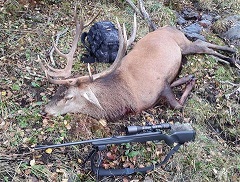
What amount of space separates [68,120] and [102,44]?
5.19 feet

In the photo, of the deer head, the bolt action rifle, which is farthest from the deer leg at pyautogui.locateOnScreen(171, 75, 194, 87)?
the bolt action rifle

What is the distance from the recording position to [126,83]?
16.6ft

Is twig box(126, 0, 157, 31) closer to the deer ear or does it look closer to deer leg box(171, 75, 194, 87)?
deer leg box(171, 75, 194, 87)

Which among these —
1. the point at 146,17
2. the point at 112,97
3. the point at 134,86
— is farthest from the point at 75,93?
the point at 146,17

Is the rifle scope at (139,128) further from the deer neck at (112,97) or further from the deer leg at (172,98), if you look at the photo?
the deer leg at (172,98)

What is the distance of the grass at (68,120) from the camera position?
4.17 m

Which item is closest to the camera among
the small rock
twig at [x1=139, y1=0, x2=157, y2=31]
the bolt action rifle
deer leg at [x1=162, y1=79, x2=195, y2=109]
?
the bolt action rifle

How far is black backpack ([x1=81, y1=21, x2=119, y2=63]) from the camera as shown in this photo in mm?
5680

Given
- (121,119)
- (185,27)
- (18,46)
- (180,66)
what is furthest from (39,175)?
(185,27)

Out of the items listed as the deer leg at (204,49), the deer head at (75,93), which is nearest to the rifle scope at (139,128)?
the deer head at (75,93)

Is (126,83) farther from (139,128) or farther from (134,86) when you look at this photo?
(139,128)

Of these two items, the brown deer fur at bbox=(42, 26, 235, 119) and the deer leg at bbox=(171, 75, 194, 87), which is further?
the deer leg at bbox=(171, 75, 194, 87)

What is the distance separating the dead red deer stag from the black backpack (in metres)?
0.39

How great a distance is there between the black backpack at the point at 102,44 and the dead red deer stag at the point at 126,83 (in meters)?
0.39
